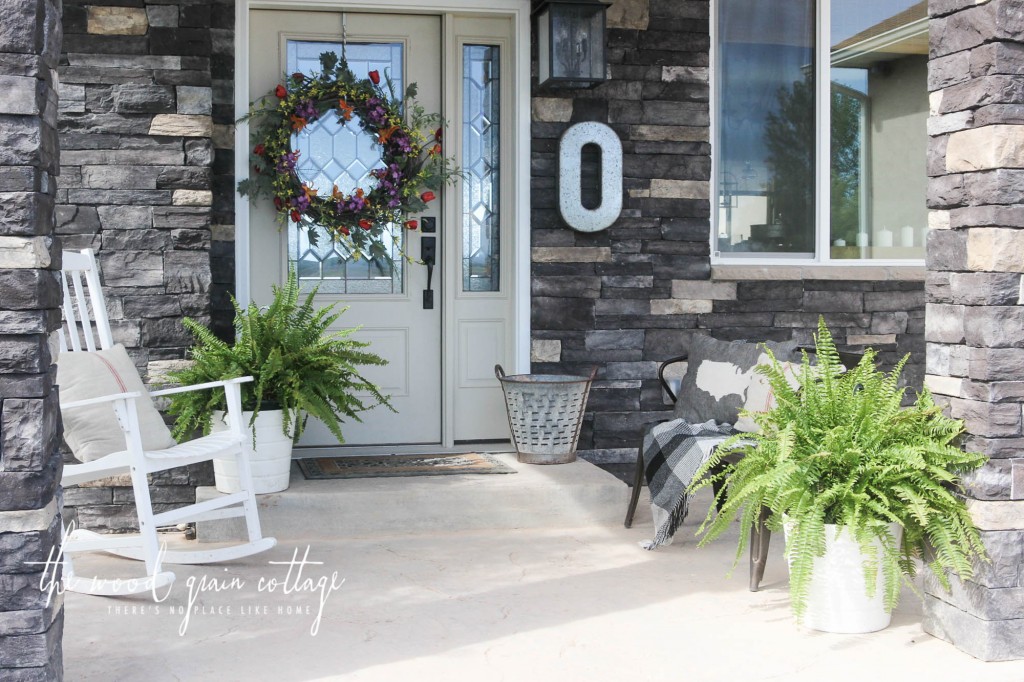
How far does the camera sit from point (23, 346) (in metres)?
2.21

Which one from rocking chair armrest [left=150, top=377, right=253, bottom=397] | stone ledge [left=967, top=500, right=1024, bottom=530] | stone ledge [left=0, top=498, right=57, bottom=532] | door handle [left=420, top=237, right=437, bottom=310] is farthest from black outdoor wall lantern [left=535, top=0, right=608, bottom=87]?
stone ledge [left=0, top=498, right=57, bottom=532]

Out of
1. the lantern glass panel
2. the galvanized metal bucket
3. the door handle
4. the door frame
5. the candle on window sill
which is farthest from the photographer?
the candle on window sill

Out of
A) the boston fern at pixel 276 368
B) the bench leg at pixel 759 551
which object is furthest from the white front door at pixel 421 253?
the bench leg at pixel 759 551

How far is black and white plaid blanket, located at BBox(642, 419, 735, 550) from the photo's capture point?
353 centimetres

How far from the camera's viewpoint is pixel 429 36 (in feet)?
15.1

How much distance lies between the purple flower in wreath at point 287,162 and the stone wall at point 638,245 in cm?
99

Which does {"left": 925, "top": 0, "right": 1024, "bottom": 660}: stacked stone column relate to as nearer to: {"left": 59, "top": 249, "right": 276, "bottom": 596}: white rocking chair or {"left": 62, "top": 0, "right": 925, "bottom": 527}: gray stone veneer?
{"left": 62, "top": 0, "right": 925, "bottom": 527}: gray stone veneer

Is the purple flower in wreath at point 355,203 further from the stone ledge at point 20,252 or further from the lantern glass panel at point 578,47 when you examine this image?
the stone ledge at point 20,252

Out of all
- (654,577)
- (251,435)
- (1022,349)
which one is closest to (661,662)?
(654,577)

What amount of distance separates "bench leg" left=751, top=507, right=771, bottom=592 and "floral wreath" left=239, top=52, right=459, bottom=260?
81.3 inches

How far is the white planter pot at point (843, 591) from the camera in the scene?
281cm

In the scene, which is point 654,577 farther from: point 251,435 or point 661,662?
point 251,435

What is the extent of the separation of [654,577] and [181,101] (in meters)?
2.43

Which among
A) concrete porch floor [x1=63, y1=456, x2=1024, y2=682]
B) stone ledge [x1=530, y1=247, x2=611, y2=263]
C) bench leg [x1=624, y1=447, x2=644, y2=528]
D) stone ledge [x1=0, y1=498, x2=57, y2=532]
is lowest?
concrete porch floor [x1=63, y1=456, x2=1024, y2=682]
